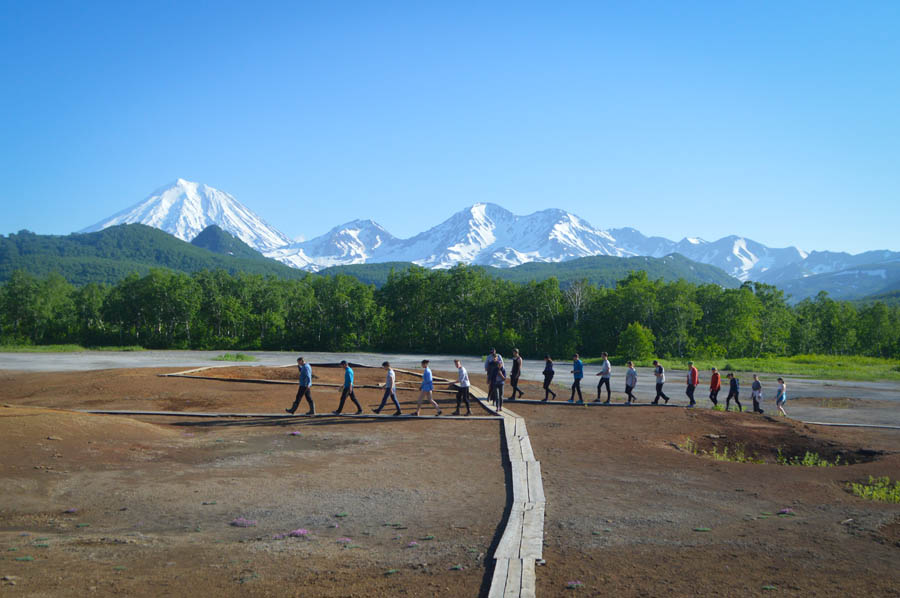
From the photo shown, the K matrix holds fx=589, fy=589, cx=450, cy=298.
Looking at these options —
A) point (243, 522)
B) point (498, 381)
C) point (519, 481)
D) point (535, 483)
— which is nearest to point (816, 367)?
point (498, 381)

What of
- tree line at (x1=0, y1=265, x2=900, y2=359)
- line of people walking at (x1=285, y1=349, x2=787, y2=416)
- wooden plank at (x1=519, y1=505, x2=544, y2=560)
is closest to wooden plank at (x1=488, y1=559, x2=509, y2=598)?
wooden plank at (x1=519, y1=505, x2=544, y2=560)

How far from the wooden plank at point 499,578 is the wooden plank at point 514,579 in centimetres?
4

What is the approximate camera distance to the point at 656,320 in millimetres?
64875

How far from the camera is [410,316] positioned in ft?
239

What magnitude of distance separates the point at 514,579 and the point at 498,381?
13544mm

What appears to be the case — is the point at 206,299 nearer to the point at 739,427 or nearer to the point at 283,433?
the point at 283,433

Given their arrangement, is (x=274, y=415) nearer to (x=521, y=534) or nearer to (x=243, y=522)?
(x=243, y=522)

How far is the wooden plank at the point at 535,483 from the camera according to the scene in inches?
392

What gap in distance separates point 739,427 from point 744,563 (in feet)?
42.0

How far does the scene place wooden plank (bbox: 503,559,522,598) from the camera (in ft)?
20.6

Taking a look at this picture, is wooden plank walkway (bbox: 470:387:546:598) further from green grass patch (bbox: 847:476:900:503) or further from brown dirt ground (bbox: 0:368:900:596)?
green grass patch (bbox: 847:476:900:503)

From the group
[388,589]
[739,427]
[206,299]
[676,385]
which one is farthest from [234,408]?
[206,299]

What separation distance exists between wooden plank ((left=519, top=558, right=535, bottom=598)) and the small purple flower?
13.7 feet

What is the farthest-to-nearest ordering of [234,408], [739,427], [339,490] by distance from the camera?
[234,408] → [739,427] → [339,490]
